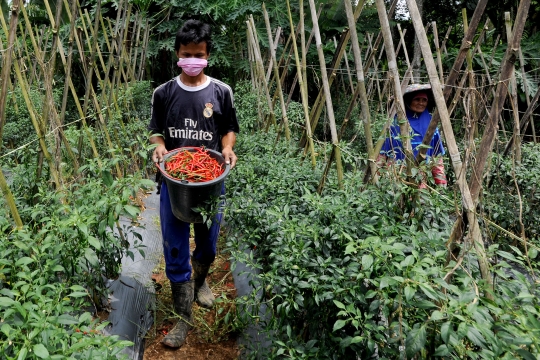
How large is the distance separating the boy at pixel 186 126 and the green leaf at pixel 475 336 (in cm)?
156

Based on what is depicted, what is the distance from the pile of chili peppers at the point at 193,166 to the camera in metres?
2.27

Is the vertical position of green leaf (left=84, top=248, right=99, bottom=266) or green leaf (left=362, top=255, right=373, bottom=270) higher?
green leaf (left=362, top=255, right=373, bottom=270)

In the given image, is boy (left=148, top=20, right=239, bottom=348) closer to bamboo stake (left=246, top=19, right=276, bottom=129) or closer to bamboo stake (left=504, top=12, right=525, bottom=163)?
bamboo stake (left=504, top=12, right=525, bottom=163)

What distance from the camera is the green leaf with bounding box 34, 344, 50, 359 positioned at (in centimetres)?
121

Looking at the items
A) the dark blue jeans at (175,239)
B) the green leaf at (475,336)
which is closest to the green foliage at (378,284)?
the green leaf at (475,336)

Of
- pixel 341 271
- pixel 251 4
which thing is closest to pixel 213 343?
pixel 341 271

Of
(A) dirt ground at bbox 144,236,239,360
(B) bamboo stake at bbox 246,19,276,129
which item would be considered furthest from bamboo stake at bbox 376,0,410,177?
(B) bamboo stake at bbox 246,19,276,129

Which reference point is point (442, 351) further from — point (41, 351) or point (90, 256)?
point (90, 256)

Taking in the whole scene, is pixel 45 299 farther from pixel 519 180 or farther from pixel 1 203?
pixel 519 180

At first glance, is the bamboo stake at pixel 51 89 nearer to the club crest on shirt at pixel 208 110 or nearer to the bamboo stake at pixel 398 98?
the club crest on shirt at pixel 208 110

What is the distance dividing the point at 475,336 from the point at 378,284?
0.34m

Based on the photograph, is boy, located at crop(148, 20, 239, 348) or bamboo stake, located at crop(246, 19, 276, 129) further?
bamboo stake, located at crop(246, 19, 276, 129)

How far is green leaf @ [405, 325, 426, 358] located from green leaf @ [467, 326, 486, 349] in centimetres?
13

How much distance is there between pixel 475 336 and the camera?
3.69 ft
